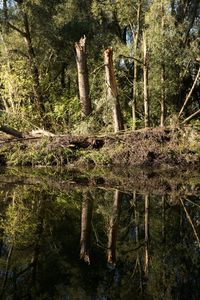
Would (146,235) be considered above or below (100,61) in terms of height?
below

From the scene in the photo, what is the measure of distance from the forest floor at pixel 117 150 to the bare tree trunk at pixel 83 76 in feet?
7.88

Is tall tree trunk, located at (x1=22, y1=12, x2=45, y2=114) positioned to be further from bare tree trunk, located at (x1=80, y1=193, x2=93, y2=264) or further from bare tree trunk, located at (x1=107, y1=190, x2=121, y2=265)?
bare tree trunk, located at (x1=107, y1=190, x2=121, y2=265)

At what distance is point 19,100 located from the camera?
2052 centimetres

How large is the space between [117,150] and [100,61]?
32.8 feet

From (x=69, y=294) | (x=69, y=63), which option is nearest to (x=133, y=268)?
(x=69, y=294)

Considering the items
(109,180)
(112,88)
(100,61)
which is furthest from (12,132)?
(100,61)

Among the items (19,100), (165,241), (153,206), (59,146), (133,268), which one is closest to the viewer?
(133,268)

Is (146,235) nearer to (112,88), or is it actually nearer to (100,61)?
(112,88)

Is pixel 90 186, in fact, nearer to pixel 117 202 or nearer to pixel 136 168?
pixel 117 202

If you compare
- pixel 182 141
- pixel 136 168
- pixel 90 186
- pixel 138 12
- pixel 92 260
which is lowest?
pixel 92 260

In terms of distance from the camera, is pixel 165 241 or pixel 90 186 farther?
pixel 90 186

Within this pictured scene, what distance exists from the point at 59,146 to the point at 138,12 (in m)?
7.12

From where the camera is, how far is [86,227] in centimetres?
627

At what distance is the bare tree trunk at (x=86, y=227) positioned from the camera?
510 centimetres
